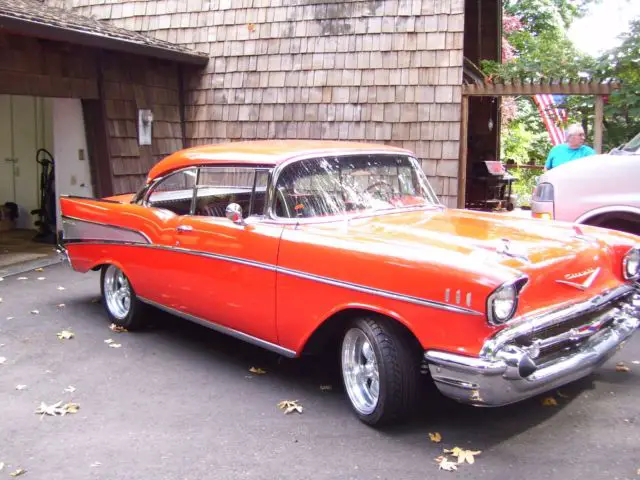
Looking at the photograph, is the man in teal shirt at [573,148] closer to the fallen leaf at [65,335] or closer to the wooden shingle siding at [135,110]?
the fallen leaf at [65,335]

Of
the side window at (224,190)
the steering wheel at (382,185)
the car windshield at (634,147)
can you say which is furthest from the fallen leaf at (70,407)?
the car windshield at (634,147)

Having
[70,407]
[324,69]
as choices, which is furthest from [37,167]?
[70,407]

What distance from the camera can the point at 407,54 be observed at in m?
9.15

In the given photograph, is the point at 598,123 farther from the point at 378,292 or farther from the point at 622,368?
the point at 378,292

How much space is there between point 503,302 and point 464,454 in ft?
2.69

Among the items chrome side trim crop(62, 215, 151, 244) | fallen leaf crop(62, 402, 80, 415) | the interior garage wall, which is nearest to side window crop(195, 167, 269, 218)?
chrome side trim crop(62, 215, 151, 244)

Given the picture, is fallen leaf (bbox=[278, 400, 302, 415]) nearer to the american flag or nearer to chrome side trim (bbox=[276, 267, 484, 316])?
chrome side trim (bbox=[276, 267, 484, 316])

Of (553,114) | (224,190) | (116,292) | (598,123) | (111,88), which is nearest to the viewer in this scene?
(224,190)

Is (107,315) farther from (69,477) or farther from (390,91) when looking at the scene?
(390,91)

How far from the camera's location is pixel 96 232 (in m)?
5.57

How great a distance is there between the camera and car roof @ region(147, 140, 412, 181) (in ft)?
14.1

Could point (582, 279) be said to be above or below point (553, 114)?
below

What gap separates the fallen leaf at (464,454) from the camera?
3.26m

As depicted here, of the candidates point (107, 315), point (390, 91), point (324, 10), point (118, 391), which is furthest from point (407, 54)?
point (118, 391)
